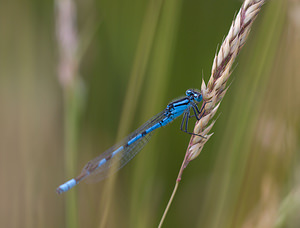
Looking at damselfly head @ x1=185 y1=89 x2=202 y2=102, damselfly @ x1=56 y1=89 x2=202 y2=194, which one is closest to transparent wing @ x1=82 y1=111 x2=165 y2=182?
damselfly @ x1=56 y1=89 x2=202 y2=194

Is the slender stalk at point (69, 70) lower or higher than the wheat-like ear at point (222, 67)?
higher

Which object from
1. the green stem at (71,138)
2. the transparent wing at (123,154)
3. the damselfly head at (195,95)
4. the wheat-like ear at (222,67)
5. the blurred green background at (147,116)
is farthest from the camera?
the damselfly head at (195,95)

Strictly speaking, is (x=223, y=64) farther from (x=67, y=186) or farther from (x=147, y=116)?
(x=67, y=186)

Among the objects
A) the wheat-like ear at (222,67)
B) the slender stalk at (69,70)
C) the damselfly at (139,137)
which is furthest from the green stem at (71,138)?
the wheat-like ear at (222,67)

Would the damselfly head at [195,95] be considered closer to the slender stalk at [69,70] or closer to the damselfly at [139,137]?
the damselfly at [139,137]

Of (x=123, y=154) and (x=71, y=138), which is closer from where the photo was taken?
(x=71, y=138)

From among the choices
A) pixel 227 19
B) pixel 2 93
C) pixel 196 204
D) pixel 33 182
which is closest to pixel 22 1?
pixel 2 93

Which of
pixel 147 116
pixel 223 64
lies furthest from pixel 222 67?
pixel 147 116

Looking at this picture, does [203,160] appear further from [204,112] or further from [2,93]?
[2,93]
